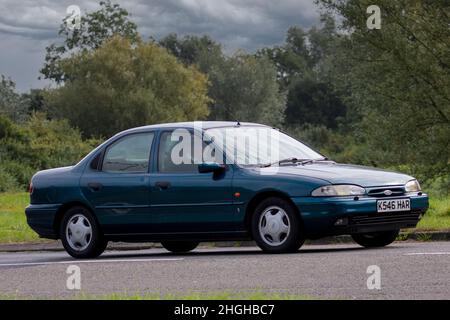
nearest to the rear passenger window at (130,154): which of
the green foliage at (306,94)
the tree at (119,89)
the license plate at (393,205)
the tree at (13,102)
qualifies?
the license plate at (393,205)

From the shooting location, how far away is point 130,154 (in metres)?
14.3

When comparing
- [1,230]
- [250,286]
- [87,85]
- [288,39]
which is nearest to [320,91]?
[288,39]

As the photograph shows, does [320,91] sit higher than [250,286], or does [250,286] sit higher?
[320,91]

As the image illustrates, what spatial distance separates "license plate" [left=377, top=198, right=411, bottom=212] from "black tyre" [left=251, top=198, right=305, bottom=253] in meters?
0.95

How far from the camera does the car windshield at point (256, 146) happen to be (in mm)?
13445

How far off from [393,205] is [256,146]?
6.09 ft

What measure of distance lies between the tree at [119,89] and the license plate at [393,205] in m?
75.4

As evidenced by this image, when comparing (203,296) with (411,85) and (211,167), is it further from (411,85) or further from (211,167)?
(411,85)

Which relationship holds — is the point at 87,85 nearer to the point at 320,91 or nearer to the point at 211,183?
the point at 320,91

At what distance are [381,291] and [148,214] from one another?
208 inches

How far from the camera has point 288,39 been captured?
558 ft

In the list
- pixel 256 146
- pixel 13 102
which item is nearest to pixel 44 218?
pixel 256 146

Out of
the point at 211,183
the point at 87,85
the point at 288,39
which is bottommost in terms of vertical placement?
the point at 211,183

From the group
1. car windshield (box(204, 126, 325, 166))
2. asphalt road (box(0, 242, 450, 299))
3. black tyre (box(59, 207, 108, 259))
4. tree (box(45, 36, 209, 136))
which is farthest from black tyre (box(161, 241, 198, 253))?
tree (box(45, 36, 209, 136))
